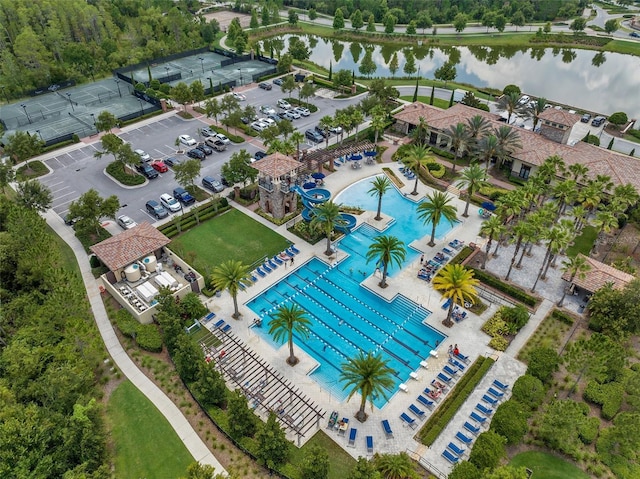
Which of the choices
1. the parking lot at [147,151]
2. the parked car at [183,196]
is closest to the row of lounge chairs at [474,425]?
the parked car at [183,196]

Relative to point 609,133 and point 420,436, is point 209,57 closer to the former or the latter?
point 609,133

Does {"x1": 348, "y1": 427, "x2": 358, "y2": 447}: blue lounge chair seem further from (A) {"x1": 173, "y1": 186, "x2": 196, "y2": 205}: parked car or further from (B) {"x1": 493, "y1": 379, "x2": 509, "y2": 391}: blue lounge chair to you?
(A) {"x1": 173, "y1": 186, "x2": 196, "y2": 205}: parked car

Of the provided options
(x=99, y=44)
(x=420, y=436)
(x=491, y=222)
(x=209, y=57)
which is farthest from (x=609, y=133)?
(x=99, y=44)

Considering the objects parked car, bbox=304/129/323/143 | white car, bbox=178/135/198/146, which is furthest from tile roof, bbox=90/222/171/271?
parked car, bbox=304/129/323/143

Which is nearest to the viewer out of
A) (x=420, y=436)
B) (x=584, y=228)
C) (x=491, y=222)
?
(x=420, y=436)

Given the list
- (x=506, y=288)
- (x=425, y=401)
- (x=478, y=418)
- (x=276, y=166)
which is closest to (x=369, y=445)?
(x=425, y=401)

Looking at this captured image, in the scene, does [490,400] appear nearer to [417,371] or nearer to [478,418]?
[478,418]

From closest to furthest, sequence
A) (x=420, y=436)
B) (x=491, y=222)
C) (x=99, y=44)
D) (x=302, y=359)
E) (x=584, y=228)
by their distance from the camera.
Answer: (x=420, y=436), (x=302, y=359), (x=491, y=222), (x=584, y=228), (x=99, y=44)
